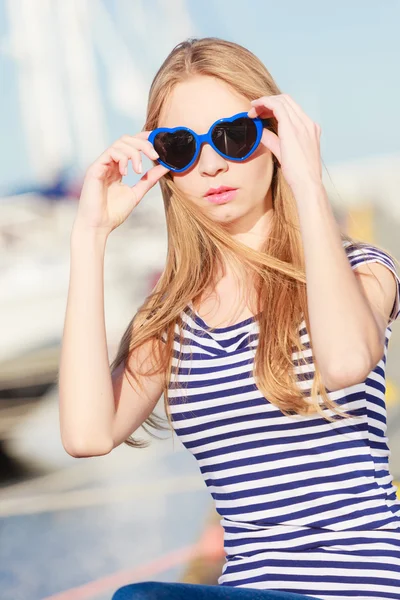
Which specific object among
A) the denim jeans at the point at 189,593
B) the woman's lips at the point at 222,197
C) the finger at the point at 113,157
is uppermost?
the finger at the point at 113,157

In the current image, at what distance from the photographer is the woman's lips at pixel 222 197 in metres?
1.60

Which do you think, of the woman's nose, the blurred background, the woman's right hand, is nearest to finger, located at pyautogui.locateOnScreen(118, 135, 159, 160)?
the woman's right hand

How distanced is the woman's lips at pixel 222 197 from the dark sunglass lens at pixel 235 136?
0.07 meters

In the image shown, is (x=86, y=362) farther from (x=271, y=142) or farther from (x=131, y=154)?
(x=271, y=142)

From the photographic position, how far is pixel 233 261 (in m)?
1.75

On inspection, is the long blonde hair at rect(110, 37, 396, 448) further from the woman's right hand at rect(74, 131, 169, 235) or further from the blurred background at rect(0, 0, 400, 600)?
the blurred background at rect(0, 0, 400, 600)

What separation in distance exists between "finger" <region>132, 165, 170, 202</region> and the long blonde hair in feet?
0.08

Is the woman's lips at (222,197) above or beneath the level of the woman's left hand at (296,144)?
beneath

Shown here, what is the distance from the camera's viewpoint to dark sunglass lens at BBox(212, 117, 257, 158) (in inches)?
60.7

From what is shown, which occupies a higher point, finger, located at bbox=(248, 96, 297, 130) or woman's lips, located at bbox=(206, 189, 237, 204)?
finger, located at bbox=(248, 96, 297, 130)

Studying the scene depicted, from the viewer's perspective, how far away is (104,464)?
309cm

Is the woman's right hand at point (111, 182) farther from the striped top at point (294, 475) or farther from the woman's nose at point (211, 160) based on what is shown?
the striped top at point (294, 475)

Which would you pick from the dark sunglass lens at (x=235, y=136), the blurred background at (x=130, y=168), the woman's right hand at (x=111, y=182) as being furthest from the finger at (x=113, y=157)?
the blurred background at (x=130, y=168)

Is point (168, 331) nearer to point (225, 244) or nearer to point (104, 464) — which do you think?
point (225, 244)
